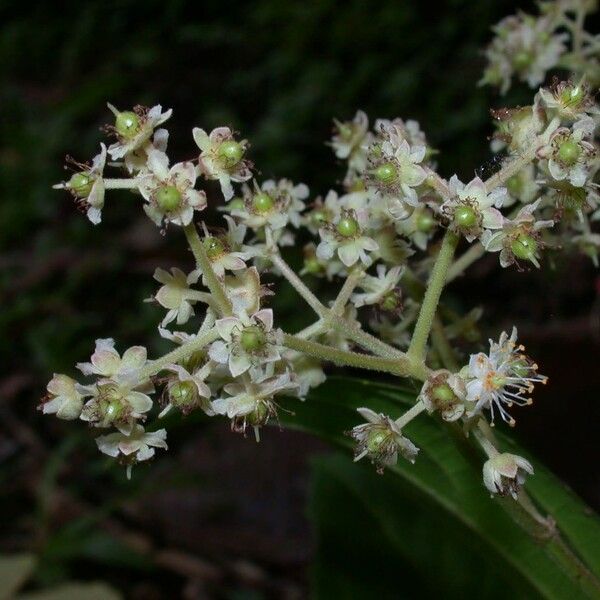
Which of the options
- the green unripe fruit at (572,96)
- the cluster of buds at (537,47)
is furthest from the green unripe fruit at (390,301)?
the cluster of buds at (537,47)

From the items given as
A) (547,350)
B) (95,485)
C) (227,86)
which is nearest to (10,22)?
(227,86)

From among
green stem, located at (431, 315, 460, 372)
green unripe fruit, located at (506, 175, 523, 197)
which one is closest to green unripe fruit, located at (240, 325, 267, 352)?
green stem, located at (431, 315, 460, 372)

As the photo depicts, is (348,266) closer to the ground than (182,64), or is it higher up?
closer to the ground

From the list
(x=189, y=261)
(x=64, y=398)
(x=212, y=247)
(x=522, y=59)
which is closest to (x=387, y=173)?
(x=212, y=247)

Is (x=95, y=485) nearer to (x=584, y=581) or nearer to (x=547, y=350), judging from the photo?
(x=547, y=350)

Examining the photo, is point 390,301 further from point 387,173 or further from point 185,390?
point 185,390

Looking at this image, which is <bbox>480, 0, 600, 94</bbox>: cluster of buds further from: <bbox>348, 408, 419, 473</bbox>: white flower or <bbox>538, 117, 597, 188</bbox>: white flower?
<bbox>348, 408, 419, 473</bbox>: white flower
